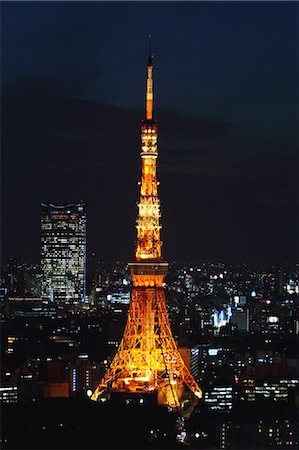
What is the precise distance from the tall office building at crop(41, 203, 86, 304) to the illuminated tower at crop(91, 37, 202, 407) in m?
13.1

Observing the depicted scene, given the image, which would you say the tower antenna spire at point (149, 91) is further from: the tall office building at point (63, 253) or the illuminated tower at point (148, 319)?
the tall office building at point (63, 253)

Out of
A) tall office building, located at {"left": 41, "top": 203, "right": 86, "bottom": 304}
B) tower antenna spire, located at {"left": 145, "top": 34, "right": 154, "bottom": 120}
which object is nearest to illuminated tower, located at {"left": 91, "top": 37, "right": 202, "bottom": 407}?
tower antenna spire, located at {"left": 145, "top": 34, "right": 154, "bottom": 120}

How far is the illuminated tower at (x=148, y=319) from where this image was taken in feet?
38.8

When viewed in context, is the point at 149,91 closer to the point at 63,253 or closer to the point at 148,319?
the point at 148,319

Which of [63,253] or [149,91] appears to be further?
[63,253]

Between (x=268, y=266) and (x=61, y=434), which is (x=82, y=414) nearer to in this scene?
(x=61, y=434)

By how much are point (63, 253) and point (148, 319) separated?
14810 millimetres

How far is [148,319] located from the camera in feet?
39.2

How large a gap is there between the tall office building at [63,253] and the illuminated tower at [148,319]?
42.9 feet

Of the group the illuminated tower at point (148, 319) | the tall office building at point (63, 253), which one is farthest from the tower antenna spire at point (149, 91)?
the tall office building at point (63, 253)

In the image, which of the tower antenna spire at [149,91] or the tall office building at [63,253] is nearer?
the tower antenna spire at [149,91]

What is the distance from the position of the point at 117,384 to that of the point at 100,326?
7230 millimetres

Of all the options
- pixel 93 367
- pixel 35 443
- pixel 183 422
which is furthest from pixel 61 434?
pixel 93 367

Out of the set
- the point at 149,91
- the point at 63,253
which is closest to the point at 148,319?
the point at 149,91
